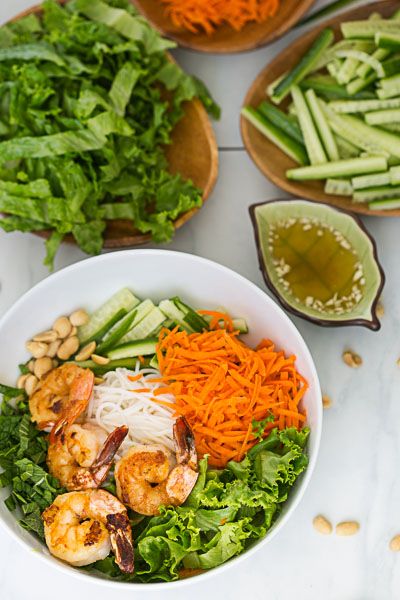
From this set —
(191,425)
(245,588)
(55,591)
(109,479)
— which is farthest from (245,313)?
(55,591)

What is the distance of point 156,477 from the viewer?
2.19 metres

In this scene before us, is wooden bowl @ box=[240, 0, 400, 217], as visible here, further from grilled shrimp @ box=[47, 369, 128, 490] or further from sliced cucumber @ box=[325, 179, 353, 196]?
grilled shrimp @ box=[47, 369, 128, 490]

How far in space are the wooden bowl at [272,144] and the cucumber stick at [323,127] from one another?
11 centimetres

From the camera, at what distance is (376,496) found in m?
2.56

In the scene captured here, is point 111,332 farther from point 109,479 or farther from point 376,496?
point 376,496

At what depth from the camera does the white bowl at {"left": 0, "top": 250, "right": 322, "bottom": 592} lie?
2330 mm

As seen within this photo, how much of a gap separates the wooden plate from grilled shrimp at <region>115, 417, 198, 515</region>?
70cm

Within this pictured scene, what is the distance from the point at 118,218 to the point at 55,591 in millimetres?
1171

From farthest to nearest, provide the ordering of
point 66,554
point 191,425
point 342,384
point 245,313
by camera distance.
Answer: point 342,384, point 245,313, point 191,425, point 66,554

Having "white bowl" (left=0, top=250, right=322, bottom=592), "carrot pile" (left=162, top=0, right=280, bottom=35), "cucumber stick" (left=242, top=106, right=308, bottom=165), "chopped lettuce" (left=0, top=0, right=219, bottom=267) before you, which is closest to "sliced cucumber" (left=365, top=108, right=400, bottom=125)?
"cucumber stick" (left=242, top=106, right=308, bottom=165)

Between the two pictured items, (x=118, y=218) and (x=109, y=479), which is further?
(x=118, y=218)

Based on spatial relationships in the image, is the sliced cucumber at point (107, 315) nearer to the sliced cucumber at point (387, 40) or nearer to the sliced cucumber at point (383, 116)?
the sliced cucumber at point (383, 116)

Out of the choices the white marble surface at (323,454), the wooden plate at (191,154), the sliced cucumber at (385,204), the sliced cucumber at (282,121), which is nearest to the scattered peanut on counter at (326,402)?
the white marble surface at (323,454)

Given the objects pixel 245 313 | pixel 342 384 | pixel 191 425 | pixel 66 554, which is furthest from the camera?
pixel 342 384
